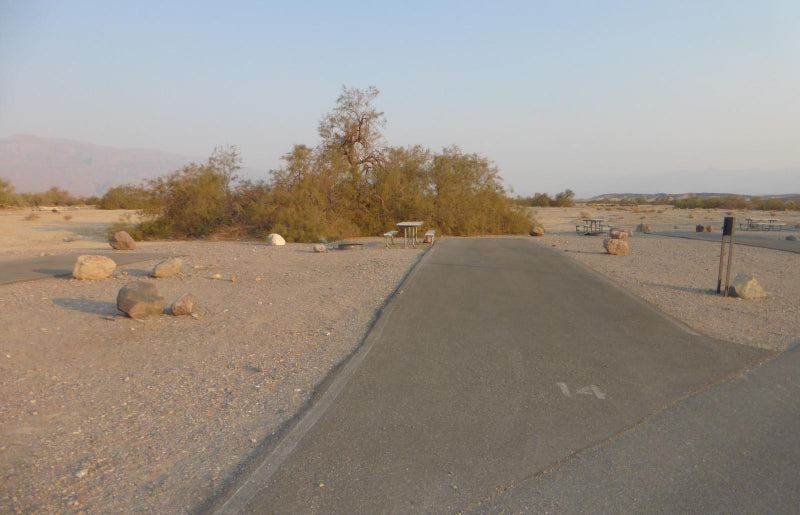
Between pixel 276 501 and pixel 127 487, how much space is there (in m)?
1.06

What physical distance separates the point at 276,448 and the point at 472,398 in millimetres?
1884

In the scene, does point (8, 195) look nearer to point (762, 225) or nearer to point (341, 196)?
point (341, 196)

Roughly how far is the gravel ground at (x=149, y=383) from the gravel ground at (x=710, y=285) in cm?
529

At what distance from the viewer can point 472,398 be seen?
500 centimetres

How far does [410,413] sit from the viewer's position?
15.2 ft

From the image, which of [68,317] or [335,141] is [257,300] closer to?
[68,317]

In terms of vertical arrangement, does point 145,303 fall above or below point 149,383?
above

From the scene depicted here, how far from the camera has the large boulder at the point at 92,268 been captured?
37.8 feet

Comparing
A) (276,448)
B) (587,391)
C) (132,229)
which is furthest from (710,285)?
(132,229)

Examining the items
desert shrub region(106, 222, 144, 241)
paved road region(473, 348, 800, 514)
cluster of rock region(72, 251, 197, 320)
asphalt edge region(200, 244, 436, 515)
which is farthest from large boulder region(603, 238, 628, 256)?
desert shrub region(106, 222, 144, 241)

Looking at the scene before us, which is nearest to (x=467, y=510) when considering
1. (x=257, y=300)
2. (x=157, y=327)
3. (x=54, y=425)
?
(x=54, y=425)

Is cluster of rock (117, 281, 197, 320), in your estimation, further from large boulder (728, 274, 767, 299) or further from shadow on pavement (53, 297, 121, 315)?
large boulder (728, 274, 767, 299)

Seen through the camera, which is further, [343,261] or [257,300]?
[343,261]

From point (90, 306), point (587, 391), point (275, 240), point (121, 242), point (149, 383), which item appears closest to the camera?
point (587, 391)
